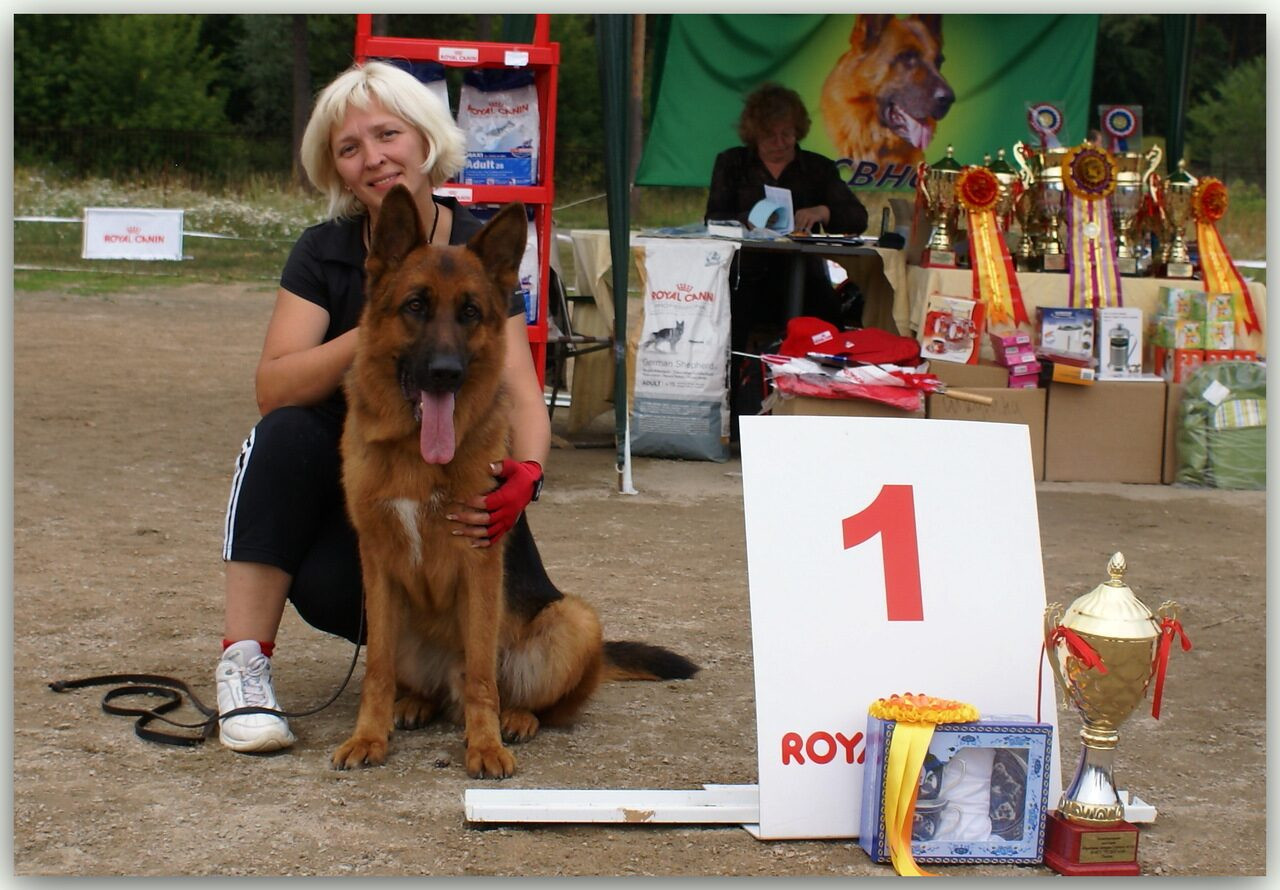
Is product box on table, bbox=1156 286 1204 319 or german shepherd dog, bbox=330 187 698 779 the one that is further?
product box on table, bbox=1156 286 1204 319

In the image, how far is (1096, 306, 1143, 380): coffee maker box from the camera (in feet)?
24.2

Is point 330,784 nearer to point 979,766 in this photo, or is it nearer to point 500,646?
point 500,646

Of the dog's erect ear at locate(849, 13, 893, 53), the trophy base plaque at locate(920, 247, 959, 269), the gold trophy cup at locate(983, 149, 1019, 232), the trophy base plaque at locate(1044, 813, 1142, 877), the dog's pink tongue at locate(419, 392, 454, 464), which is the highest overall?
the dog's erect ear at locate(849, 13, 893, 53)

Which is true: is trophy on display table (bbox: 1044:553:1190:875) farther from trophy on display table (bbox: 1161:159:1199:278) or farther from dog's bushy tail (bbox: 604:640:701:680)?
trophy on display table (bbox: 1161:159:1199:278)

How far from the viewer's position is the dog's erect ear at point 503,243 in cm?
339

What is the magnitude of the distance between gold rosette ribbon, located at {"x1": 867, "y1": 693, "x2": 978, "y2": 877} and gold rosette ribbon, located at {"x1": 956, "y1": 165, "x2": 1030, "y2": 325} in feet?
15.8

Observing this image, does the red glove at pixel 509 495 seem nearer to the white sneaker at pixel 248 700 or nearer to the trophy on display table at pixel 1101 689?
the white sneaker at pixel 248 700

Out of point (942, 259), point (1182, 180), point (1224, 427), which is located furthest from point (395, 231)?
point (1182, 180)

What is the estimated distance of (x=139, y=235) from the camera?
57.9ft

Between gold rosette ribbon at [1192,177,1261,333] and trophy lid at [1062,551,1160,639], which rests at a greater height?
gold rosette ribbon at [1192,177,1261,333]

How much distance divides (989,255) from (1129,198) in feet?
3.29

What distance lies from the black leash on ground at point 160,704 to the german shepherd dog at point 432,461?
0.30 m

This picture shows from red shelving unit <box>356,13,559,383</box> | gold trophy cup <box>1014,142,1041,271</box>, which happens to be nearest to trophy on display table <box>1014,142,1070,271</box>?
gold trophy cup <box>1014,142,1041,271</box>

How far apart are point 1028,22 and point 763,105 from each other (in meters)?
3.32
